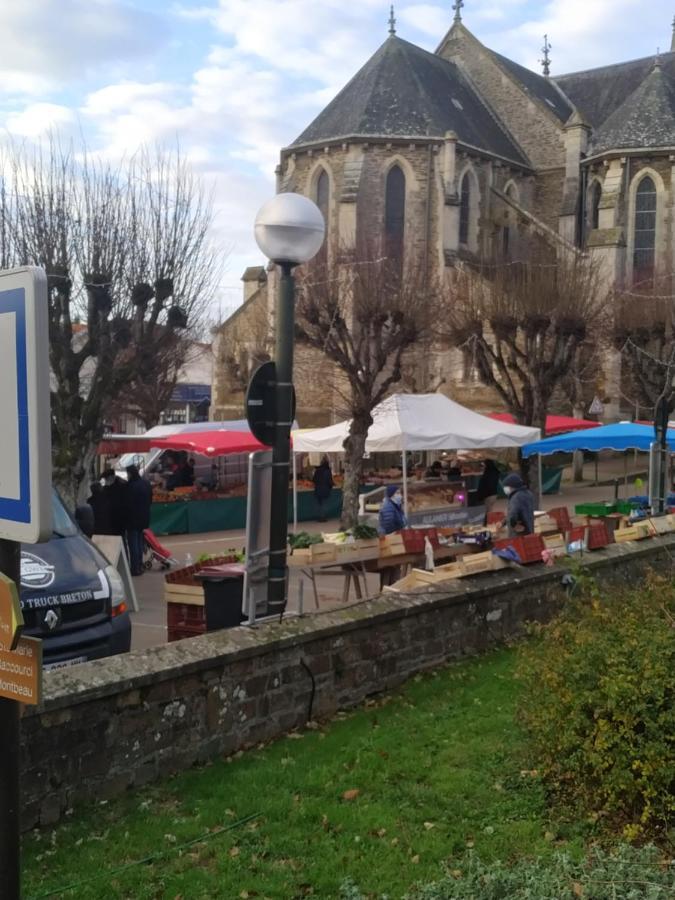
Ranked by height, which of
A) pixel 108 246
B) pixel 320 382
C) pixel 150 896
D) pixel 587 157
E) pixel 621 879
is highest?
pixel 587 157

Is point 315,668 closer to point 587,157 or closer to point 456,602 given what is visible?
point 456,602

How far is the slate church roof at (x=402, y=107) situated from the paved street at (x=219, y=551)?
15.3 meters

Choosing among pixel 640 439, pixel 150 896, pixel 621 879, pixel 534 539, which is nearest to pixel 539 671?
pixel 621 879

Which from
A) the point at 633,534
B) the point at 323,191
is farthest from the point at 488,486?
the point at 323,191

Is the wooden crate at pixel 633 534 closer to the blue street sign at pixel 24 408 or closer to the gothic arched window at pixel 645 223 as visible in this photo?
the blue street sign at pixel 24 408

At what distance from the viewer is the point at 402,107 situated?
126 ft

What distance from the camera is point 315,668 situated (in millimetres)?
6301

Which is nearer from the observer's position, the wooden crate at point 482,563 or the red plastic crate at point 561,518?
the wooden crate at point 482,563

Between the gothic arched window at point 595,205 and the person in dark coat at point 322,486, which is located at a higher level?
the gothic arched window at point 595,205

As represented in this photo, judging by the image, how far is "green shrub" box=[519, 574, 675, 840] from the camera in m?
4.28

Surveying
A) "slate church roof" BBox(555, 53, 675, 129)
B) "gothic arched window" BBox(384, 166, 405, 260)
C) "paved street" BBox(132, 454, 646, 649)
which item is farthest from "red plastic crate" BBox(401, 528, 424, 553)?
"slate church roof" BBox(555, 53, 675, 129)

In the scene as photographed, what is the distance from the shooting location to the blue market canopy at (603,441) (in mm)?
17359

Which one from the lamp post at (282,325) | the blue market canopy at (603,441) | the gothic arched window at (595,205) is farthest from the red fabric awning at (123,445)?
the gothic arched window at (595,205)

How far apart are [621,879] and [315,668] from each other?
314cm
